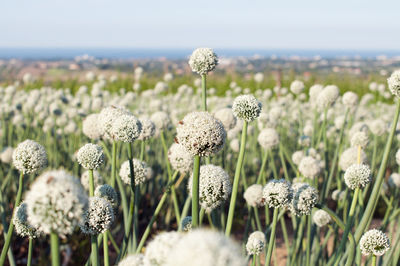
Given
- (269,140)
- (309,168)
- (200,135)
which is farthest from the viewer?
(269,140)

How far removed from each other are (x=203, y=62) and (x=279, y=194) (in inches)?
37.4

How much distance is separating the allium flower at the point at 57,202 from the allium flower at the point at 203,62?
147 centimetres

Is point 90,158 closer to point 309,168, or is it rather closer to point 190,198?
point 190,198

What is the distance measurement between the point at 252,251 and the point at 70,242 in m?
2.60

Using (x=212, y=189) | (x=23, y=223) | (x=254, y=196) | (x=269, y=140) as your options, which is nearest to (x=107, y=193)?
(x=23, y=223)

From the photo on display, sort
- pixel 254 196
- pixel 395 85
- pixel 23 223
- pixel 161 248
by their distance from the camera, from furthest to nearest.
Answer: pixel 254 196 → pixel 395 85 → pixel 23 223 → pixel 161 248

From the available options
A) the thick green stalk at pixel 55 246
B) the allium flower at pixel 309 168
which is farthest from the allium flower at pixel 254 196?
the thick green stalk at pixel 55 246

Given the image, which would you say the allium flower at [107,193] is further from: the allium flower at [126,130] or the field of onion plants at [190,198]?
the allium flower at [126,130]

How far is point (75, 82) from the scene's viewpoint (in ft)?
56.4

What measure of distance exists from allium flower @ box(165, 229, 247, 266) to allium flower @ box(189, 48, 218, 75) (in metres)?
1.68

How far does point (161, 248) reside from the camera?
3.15ft

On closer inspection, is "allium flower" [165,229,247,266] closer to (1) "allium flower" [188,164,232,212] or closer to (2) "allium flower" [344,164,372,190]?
(1) "allium flower" [188,164,232,212]

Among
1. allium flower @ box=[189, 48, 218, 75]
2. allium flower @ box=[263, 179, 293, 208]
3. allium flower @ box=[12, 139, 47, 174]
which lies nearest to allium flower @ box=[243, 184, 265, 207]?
allium flower @ box=[263, 179, 293, 208]

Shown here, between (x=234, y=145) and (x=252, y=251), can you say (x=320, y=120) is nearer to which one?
(x=234, y=145)
